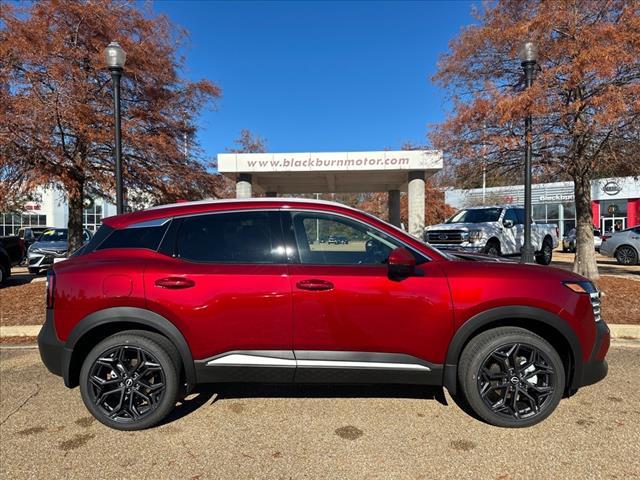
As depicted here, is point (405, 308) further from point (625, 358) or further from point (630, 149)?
point (630, 149)

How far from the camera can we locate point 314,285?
3275 mm

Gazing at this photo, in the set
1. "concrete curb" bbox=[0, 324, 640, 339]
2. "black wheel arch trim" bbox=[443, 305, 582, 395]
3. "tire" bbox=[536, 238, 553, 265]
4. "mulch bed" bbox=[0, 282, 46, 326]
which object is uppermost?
"tire" bbox=[536, 238, 553, 265]

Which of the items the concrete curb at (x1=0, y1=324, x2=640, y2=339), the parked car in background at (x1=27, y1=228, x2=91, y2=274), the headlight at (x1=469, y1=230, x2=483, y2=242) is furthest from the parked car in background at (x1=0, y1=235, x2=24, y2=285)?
the headlight at (x1=469, y1=230, x2=483, y2=242)

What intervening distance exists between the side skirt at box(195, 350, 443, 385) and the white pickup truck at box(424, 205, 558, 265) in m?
7.54

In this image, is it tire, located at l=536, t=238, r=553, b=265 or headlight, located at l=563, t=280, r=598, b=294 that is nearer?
headlight, located at l=563, t=280, r=598, b=294

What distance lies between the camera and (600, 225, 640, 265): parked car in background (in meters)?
15.1

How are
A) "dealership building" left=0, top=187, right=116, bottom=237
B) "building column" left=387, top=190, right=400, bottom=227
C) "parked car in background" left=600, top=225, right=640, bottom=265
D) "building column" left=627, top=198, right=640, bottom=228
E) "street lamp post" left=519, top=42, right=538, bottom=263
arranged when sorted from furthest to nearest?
"dealership building" left=0, top=187, right=116, bottom=237 < "building column" left=627, top=198, right=640, bottom=228 < "building column" left=387, top=190, right=400, bottom=227 < "parked car in background" left=600, top=225, right=640, bottom=265 < "street lamp post" left=519, top=42, right=538, bottom=263

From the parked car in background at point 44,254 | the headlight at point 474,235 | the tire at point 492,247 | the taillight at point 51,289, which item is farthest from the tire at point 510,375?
the parked car in background at point 44,254

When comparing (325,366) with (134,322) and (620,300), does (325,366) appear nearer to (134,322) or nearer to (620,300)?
(134,322)

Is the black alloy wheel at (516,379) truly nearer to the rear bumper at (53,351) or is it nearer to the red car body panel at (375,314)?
the red car body panel at (375,314)

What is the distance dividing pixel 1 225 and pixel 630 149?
4791 cm

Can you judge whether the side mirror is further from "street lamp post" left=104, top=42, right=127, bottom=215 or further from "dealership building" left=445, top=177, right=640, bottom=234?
"dealership building" left=445, top=177, right=640, bottom=234

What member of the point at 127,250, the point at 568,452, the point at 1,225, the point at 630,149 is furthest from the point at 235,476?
the point at 1,225

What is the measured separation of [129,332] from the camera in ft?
11.2
